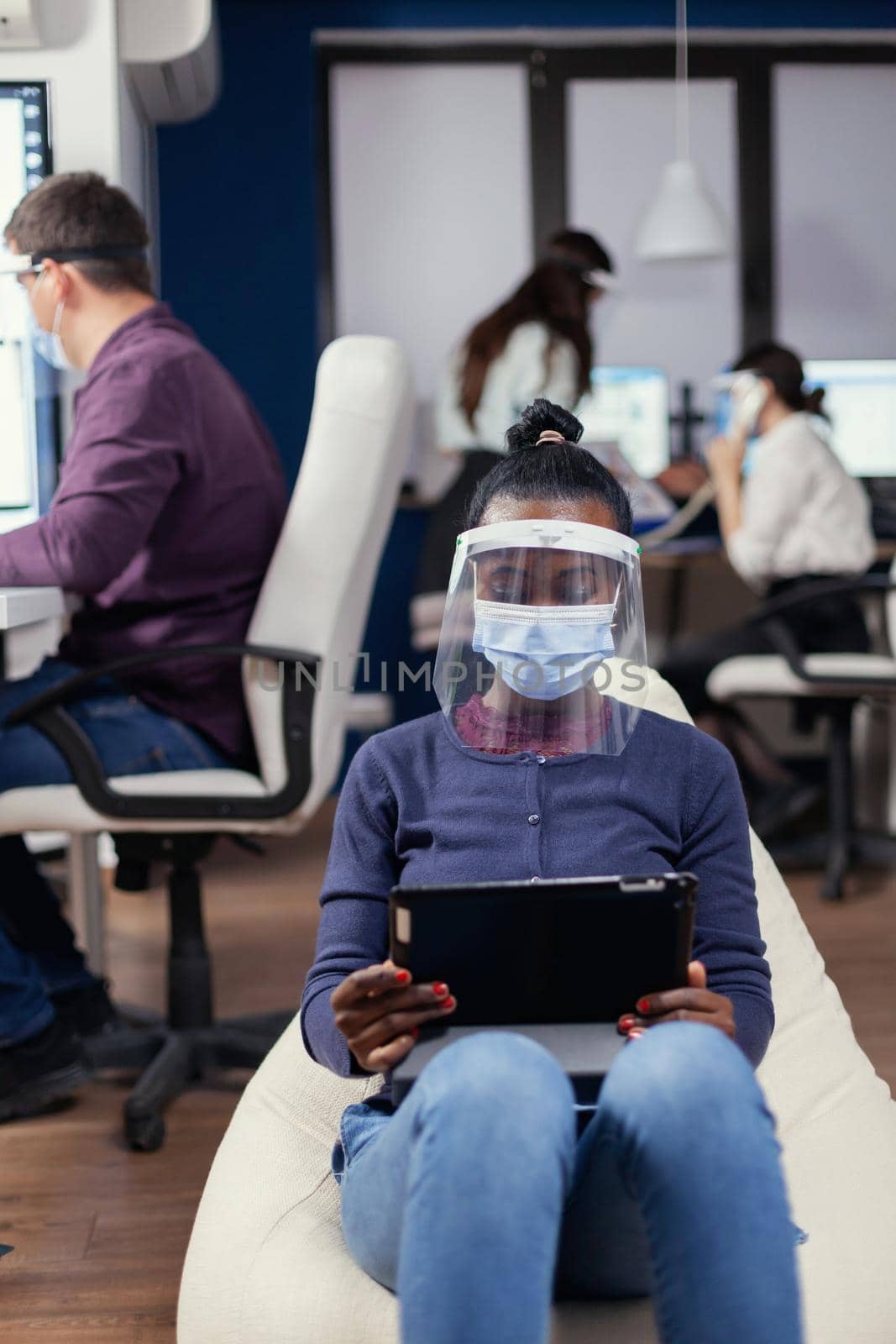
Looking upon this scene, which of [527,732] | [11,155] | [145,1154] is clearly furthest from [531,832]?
[11,155]

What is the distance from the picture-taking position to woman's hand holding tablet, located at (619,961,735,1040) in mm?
1087

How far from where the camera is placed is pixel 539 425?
4.42ft

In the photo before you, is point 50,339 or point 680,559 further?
point 680,559

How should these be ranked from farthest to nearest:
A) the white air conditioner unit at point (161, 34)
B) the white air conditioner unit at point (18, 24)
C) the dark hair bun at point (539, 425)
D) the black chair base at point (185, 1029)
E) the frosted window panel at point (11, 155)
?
the white air conditioner unit at point (161, 34)
the frosted window panel at point (11, 155)
the white air conditioner unit at point (18, 24)
the black chair base at point (185, 1029)
the dark hair bun at point (539, 425)

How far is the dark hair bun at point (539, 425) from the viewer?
1344mm

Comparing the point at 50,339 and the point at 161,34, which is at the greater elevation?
the point at 161,34

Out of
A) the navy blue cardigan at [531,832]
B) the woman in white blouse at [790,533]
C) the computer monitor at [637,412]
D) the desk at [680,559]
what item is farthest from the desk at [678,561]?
the navy blue cardigan at [531,832]

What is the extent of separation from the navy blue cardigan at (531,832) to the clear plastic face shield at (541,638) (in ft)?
0.09

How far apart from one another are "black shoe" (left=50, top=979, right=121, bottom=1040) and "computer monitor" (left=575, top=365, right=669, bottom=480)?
2749mm

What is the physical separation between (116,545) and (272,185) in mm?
2940

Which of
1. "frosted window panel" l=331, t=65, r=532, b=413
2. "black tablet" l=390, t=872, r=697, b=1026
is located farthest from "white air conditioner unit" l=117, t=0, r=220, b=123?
"black tablet" l=390, t=872, r=697, b=1026

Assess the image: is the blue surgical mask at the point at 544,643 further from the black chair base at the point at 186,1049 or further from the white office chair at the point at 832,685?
the white office chair at the point at 832,685

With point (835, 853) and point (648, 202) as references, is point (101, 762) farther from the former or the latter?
point (648, 202)

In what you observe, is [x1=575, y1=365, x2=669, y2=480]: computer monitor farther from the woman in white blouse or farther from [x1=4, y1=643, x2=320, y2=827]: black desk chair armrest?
[x1=4, y1=643, x2=320, y2=827]: black desk chair armrest
